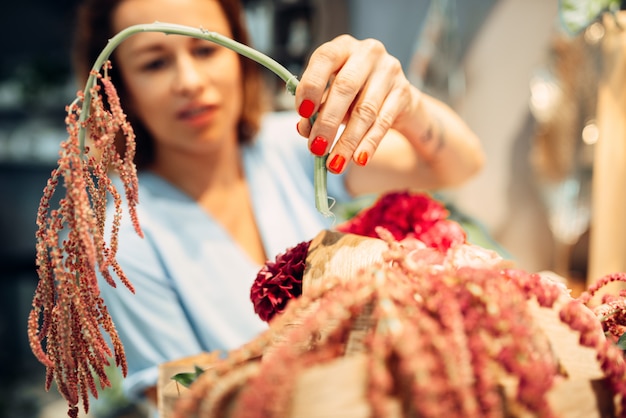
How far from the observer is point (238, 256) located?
1.02m

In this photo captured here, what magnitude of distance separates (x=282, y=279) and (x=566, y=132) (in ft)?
4.13

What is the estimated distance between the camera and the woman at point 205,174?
2.86 feet

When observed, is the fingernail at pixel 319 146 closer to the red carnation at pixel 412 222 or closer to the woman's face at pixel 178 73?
the red carnation at pixel 412 222

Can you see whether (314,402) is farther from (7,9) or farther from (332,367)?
(7,9)

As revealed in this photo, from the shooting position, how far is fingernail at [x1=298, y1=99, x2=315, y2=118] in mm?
488

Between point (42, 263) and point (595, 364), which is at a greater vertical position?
point (42, 263)

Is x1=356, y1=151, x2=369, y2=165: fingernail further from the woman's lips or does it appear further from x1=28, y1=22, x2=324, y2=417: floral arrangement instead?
the woman's lips

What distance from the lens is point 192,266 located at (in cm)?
99

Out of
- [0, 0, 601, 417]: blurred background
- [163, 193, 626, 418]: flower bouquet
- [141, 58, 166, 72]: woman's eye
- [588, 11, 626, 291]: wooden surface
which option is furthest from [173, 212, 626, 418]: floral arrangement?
[0, 0, 601, 417]: blurred background

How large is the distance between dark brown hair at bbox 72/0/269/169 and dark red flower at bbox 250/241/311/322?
1.93ft

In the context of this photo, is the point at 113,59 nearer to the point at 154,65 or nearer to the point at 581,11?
the point at 154,65

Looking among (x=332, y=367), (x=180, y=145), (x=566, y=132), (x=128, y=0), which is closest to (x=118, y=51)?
(x=128, y=0)

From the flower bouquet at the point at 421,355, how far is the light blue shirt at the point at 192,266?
0.54 m

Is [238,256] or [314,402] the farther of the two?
[238,256]
